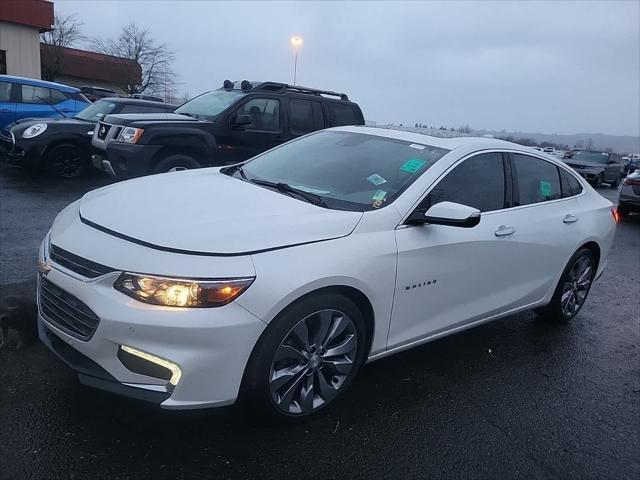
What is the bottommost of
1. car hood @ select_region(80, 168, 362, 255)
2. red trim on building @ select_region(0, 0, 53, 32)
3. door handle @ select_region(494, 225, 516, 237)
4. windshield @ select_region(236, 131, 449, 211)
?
door handle @ select_region(494, 225, 516, 237)

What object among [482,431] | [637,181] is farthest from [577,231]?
[637,181]

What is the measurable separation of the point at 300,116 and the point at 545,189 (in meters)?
5.06

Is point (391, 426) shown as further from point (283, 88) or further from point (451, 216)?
point (283, 88)

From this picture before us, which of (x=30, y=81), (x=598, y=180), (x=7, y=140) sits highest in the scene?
(x=30, y=81)

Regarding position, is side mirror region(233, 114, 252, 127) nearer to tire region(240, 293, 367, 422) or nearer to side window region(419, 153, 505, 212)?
side window region(419, 153, 505, 212)

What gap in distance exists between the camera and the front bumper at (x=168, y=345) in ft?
7.84

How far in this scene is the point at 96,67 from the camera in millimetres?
43750

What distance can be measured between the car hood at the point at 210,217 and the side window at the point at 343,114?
19.3 feet

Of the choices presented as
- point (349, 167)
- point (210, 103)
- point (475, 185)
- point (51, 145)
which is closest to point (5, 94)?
point (51, 145)

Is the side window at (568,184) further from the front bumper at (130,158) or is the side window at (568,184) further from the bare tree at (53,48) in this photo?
the bare tree at (53,48)

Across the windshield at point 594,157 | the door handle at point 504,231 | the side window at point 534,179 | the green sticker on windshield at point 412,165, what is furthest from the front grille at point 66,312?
the windshield at point 594,157

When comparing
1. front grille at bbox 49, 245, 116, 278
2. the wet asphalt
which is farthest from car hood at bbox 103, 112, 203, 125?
front grille at bbox 49, 245, 116, 278

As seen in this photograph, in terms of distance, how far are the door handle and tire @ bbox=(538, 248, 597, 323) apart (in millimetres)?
1075

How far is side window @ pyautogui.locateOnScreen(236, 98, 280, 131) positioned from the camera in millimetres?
8227
